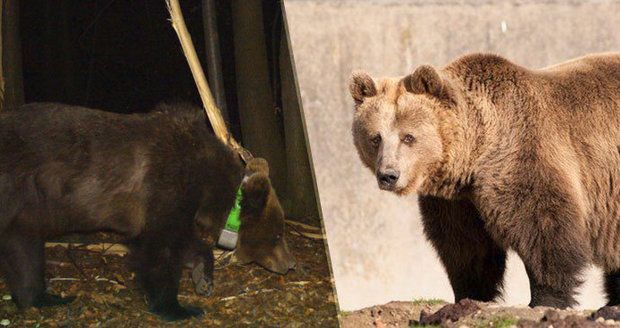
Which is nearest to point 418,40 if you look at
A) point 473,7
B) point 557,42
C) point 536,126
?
point 473,7

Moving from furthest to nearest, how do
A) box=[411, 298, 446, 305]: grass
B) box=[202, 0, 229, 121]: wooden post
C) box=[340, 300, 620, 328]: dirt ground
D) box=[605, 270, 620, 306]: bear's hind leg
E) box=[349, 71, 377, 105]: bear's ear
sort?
box=[411, 298, 446, 305]: grass < box=[605, 270, 620, 306]: bear's hind leg < box=[349, 71, 377, 105]: bear's ear < box=[340, 300, 620, 328]: dirt ground < box=[202, 0, 229, 121]: wooden post

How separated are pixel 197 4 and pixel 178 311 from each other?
1.47 meters

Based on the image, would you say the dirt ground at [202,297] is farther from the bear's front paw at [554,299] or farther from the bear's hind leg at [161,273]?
the bear's front paw at [554,299]

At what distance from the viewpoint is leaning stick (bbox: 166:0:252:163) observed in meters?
4.62

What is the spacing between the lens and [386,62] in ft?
27.5

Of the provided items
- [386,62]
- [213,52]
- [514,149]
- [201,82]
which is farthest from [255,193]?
[386,62]

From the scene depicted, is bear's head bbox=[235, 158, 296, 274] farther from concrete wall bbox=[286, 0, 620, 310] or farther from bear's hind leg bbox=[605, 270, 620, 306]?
bear's hind leg bbox=[605, 270, 620, 306]

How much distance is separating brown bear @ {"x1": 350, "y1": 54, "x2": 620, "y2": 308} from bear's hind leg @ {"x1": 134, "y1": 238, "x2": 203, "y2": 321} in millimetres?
2031

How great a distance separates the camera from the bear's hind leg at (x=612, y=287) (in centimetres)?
771

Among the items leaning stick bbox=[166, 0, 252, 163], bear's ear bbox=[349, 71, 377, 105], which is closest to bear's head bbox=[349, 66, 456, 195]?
bear's ear bbox=[349, 71, 377, 105]

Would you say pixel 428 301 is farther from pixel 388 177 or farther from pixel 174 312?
pixel 174 312

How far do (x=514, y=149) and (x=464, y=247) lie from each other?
0.93 meters

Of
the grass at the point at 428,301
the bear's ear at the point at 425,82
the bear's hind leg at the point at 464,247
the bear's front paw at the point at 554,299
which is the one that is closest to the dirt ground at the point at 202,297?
the bear's ear at the point at 425,82

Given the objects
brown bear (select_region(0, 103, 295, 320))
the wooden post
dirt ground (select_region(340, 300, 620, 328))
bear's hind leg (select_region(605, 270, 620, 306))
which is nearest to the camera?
brown bear (select_region(0, 103, 295, 320))
